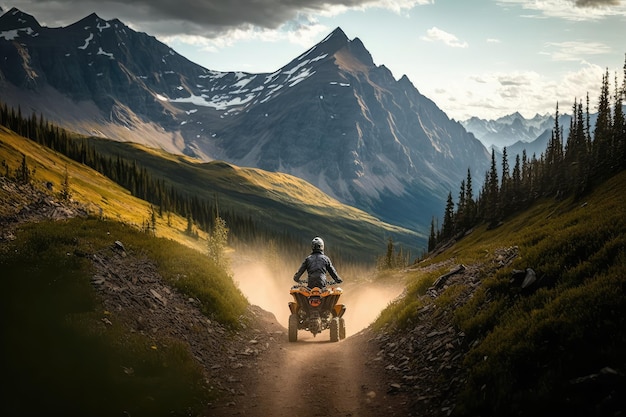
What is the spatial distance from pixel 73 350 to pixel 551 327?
1199 centimetres

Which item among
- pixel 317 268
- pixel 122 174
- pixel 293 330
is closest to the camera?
pixel 293 330

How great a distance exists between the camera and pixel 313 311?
70.1ft

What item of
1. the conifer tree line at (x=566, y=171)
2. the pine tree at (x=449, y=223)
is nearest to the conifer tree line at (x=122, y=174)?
the pine tree at (x=449, y=223)

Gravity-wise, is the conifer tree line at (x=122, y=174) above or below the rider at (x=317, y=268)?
below

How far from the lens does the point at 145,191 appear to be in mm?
194000

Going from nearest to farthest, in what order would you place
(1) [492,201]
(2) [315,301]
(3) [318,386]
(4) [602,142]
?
(3) [318,386] < (2) [315,301] < (4) [602,142] < (1) [492,201]

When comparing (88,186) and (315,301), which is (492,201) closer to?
(315,301)

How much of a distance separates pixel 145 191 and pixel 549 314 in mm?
199801

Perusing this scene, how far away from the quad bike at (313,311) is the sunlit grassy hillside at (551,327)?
26.8 ft

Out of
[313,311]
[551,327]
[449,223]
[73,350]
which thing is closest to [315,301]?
[313,311]

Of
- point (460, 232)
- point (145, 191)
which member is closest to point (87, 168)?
point (145, 191)

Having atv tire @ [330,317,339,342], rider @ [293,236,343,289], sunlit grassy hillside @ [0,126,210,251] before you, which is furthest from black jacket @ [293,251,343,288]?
sunlit grassy hillside @ [0,126,210,251]

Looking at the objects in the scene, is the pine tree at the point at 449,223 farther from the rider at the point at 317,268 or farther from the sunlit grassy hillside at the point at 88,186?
the rider at the point at 317,268

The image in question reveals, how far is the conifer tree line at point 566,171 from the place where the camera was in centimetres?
7694
